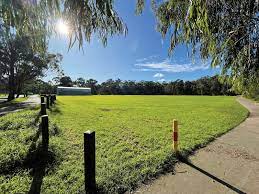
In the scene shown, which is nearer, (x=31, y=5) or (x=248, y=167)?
(x=31, y=5)

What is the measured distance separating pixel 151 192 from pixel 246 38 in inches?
129

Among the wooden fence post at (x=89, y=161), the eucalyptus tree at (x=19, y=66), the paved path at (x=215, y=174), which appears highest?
the eucalyptus tree at (x=19, y=66)

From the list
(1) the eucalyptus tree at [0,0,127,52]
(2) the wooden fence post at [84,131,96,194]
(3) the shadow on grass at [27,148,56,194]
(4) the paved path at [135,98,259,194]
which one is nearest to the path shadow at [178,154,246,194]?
(4) the paved path at [135,98,259,194]

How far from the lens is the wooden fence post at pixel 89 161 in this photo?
4.07 meters

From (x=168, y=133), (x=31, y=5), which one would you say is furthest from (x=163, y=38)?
(x=168, y=133)

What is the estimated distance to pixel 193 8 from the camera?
2475 mm

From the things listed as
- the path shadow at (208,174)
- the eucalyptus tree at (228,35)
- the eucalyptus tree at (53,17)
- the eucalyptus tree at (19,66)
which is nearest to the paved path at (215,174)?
the path shadow at (208,174)

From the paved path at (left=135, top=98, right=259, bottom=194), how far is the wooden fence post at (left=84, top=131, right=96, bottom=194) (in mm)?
880

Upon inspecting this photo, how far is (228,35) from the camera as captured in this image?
152 inches

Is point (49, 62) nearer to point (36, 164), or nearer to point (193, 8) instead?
point (36, 164)

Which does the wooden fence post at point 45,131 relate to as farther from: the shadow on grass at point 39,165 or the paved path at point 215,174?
the paved path at point 215,174

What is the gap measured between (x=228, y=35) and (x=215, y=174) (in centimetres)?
300

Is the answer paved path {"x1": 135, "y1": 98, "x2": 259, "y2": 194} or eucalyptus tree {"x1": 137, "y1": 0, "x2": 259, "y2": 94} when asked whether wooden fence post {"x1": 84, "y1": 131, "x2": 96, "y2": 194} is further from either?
eucalyptus tree {"x1": 137, "y1": 0, "x2": 259, "y2": 94}

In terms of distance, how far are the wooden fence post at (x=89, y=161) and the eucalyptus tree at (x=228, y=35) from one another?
2114 millimetres
